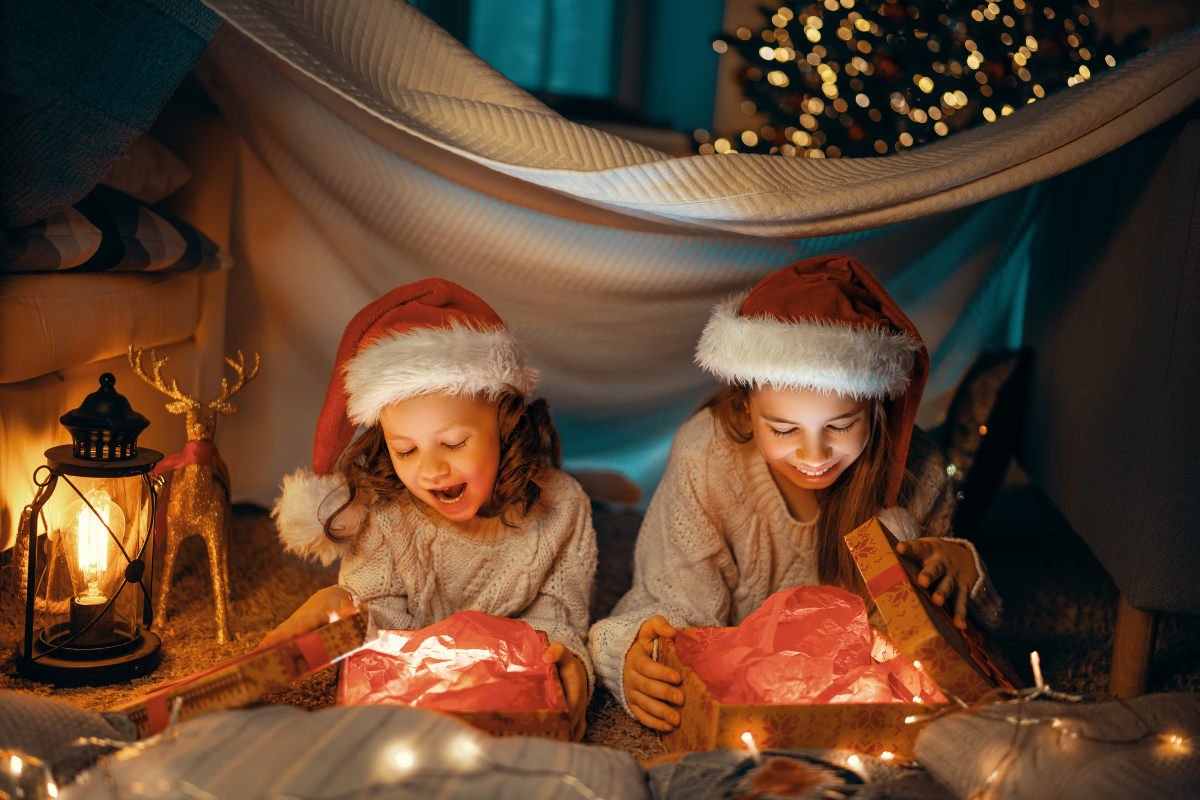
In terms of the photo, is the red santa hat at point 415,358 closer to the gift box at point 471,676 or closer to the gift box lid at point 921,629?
the gift box at point 471,676

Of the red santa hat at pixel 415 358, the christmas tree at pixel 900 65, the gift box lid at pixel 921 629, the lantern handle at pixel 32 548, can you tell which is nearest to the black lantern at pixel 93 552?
the lantern handle at pixel 32 548

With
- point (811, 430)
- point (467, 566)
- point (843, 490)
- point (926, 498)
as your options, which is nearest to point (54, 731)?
point (467, 566)

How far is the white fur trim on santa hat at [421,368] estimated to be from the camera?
3.02ft

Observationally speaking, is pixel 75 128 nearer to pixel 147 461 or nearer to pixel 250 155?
pixel 147 461

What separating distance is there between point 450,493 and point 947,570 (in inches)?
22.8

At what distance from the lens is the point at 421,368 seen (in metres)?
0.92

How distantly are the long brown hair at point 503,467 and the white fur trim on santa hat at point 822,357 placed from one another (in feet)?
0.88

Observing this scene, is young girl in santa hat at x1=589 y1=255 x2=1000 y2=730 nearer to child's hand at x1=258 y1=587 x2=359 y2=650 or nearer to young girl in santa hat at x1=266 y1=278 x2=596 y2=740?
young girl in santa hat at x1=266 y1=278 x2=596 y2=740

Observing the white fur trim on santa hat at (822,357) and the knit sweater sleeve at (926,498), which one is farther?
the knit sweater sleeve at (926,498)

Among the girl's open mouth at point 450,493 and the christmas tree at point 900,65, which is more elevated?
the christmas tree at point 900,65

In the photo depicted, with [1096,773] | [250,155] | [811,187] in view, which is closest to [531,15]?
[250,155]

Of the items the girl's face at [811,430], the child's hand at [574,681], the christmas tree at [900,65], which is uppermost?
the christmas tree at [900,65]

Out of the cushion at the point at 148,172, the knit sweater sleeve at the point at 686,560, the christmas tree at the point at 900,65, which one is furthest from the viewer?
the christmas tree at the point at 900,65

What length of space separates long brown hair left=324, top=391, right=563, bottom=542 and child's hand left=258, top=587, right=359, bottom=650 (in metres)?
0.09
